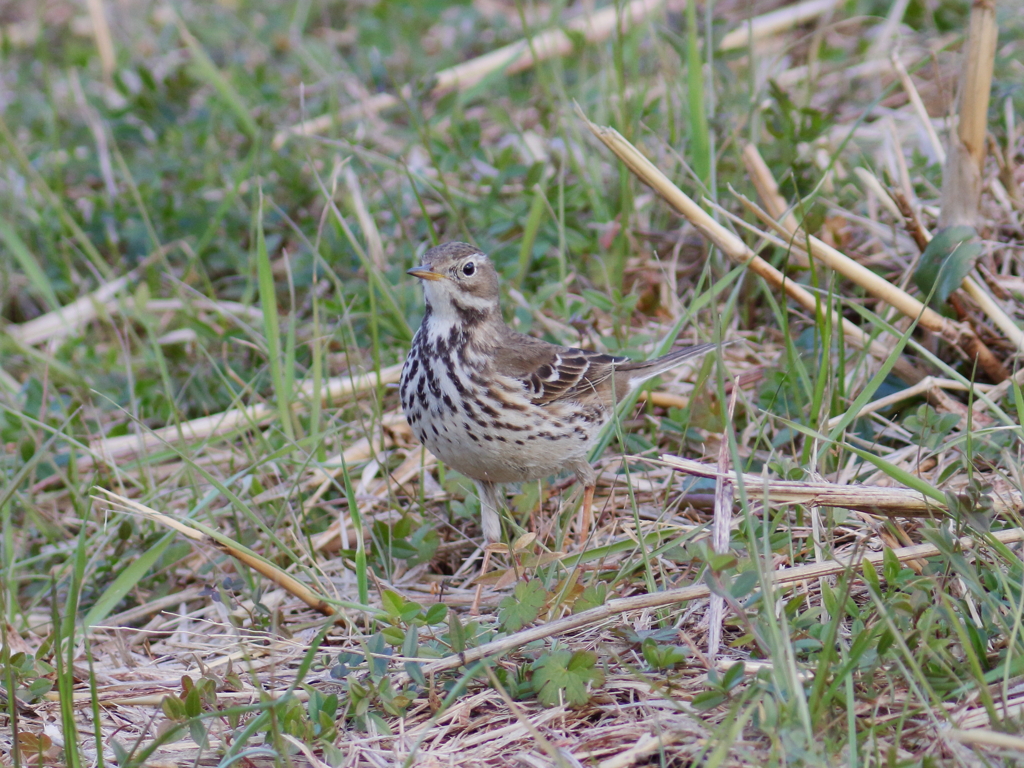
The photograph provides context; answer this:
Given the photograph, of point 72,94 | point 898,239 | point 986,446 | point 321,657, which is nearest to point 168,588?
point 321,657

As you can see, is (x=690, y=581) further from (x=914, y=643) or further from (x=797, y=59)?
(x=797, y=59)

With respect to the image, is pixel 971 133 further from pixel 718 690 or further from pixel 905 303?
pixel 718 690

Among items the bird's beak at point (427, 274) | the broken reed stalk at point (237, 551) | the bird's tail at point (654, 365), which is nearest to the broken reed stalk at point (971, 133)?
the bird's tail at point (654, 365)

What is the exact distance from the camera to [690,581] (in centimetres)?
355

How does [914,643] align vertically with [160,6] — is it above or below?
below

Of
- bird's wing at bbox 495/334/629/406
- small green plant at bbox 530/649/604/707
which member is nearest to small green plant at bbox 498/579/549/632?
small green plant at bbox 530/649/604/707

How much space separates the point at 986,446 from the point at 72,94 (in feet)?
21.8

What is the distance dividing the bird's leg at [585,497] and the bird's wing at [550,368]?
32 cm

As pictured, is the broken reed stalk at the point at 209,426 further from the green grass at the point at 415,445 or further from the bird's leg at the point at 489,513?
the bird's leg at the point at 489,513

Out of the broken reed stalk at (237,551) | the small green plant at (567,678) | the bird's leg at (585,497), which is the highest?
the broken reed stalk at (237,551)

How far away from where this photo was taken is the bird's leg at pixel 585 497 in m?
4.02

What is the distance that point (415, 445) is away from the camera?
15.9 ft

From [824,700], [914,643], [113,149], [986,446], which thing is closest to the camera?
[824,700]

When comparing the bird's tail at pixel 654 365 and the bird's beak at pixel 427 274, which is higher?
the bird's beak at pixel 427 274
